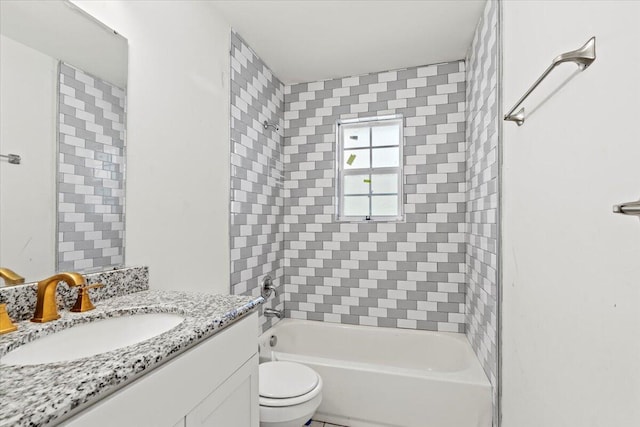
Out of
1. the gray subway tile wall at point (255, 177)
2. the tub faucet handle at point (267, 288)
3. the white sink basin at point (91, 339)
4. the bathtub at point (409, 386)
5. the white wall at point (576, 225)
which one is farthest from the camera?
the tub faucet handle at point (267, 288)

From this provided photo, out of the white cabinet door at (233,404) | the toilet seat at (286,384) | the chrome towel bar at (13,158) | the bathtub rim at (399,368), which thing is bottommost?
the bathtub rim at (399,368)

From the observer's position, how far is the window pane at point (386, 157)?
107 inches

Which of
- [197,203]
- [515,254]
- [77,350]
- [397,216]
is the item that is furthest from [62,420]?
[397,216]

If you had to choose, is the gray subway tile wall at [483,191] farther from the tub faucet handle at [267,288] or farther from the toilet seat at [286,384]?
the tub faucet handle at [267,288]

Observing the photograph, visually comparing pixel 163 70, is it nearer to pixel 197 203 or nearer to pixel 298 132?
pixel 197 203

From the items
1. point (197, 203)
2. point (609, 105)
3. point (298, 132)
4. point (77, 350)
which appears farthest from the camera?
point (298, 132)

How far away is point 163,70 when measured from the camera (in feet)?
5.02

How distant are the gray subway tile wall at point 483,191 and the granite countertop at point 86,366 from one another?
135cm

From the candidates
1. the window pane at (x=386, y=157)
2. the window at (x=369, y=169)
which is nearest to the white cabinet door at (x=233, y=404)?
the window at (x=369, y=169)

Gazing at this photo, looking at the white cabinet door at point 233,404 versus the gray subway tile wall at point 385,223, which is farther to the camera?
the gray subway tile wall at point 385,223

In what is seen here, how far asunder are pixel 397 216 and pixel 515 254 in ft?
4.42

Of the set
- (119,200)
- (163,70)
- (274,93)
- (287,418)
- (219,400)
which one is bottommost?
(287,418)

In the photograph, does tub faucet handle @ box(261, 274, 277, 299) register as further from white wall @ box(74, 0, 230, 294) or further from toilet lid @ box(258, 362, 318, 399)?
toilet lid @ box(258, 362, 318, 399)

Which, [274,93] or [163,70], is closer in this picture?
[163,70]
